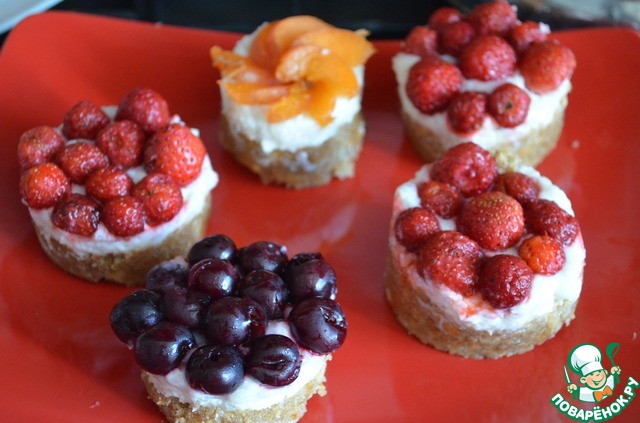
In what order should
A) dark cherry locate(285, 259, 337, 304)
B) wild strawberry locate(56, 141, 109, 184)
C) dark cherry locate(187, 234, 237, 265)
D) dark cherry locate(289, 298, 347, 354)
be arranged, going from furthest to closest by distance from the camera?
wild strawberry locate(56, 141, 109, 184) < dark cherry locate(187, 234, 237, 265) < dark cherry locate(285, 259, 337, 304) < dark cherry locate(289, 298, 347, 354)

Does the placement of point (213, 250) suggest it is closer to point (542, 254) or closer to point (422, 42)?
point (542, 254)

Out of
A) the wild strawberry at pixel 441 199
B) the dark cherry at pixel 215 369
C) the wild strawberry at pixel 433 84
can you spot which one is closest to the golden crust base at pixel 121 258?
the dark cherry at pixel 215 369

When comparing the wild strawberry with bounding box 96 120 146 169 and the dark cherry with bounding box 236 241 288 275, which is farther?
the wild strawberry with bounding box 96 120 146 169

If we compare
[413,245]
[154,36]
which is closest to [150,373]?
[413,245]

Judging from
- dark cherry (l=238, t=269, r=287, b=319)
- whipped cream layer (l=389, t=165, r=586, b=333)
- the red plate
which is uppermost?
dark cherry (l=238, t=269, r=287, b=319)

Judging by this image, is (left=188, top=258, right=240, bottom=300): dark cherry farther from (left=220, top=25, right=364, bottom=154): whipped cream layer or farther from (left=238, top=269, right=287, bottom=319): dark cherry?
(left=220, top=25, right=364, bottom=154): whipped cream layer

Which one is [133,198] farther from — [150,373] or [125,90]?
[125,90]

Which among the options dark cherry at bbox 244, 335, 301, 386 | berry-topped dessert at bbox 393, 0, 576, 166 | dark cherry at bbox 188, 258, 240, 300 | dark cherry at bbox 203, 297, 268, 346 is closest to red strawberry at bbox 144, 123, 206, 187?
dark cherry at bbox 188, 258, 240, 300
